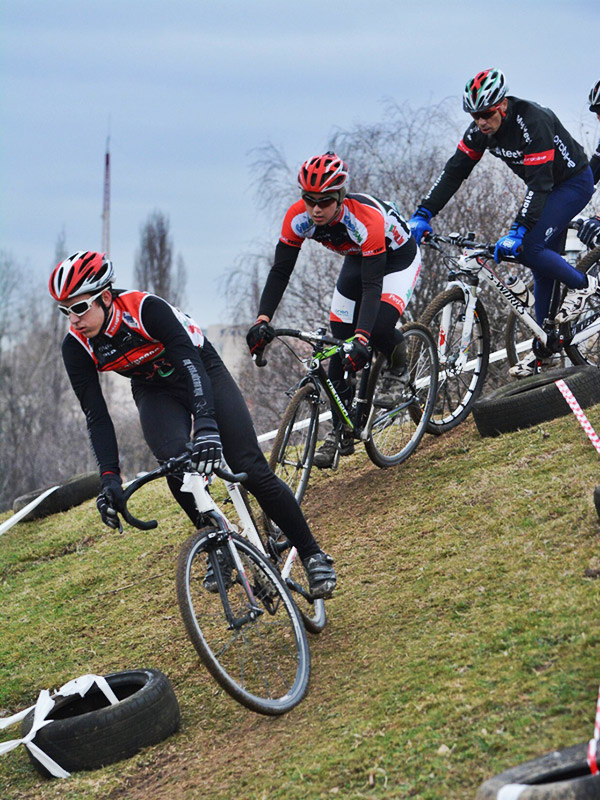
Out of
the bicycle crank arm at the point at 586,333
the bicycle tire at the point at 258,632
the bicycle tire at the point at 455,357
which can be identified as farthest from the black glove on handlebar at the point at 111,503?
the bicycle crank arm at the point at 586,333

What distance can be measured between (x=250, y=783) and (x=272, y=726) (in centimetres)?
56

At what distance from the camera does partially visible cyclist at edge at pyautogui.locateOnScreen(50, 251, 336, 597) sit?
5230 millimetres

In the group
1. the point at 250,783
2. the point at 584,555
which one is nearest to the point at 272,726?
the point at 250,783

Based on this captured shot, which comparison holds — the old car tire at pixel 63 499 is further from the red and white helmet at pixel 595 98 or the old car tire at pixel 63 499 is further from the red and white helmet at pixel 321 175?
the red and white helmet at pixel 595 98

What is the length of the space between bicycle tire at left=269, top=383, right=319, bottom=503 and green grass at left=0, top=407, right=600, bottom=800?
2.13ft

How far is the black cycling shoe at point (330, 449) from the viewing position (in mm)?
7410

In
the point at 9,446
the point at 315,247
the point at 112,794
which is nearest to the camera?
the point at 112,794

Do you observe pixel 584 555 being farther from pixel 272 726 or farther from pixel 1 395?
pixel 1 395

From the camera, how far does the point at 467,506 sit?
7.00m

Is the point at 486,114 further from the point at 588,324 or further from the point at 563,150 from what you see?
the point at 588,324

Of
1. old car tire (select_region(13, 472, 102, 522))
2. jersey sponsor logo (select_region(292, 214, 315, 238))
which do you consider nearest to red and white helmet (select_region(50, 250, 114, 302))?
jersey sponsor logo (select_region(292, 214, 315, 238))

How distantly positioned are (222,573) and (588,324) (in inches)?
201

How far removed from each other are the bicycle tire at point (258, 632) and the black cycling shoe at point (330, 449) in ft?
7.22

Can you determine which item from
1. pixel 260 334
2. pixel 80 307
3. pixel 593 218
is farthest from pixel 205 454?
pixel 593 218
